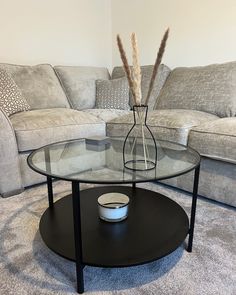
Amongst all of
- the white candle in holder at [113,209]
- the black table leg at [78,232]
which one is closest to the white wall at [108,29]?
the white candle in holder at [113,209]

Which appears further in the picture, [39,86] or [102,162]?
[39,86]

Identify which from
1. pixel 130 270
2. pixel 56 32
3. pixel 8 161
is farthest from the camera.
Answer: pixel 56 32

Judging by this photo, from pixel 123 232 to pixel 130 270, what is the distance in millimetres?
146

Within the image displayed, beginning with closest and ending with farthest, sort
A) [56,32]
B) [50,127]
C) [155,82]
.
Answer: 1. [50,127]
2. [155,82]
3. [56,32]

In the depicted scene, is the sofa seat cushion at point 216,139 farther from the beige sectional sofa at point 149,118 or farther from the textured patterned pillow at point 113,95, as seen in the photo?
the textured patterned pillow at point 113,95

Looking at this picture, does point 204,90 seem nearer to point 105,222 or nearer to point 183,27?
point 183,27

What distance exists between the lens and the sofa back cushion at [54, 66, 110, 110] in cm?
255

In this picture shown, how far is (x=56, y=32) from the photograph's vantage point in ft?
8.97

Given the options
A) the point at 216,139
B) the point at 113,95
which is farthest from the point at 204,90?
the point at 113,95

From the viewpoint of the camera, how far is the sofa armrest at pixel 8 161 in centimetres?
157

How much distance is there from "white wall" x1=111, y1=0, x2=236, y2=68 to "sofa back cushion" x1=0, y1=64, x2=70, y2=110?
1.05 meters

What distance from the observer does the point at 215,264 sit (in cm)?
106

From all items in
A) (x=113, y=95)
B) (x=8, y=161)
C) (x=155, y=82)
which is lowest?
(x=8, y=161)

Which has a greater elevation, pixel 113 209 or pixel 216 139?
pixel 216 139
